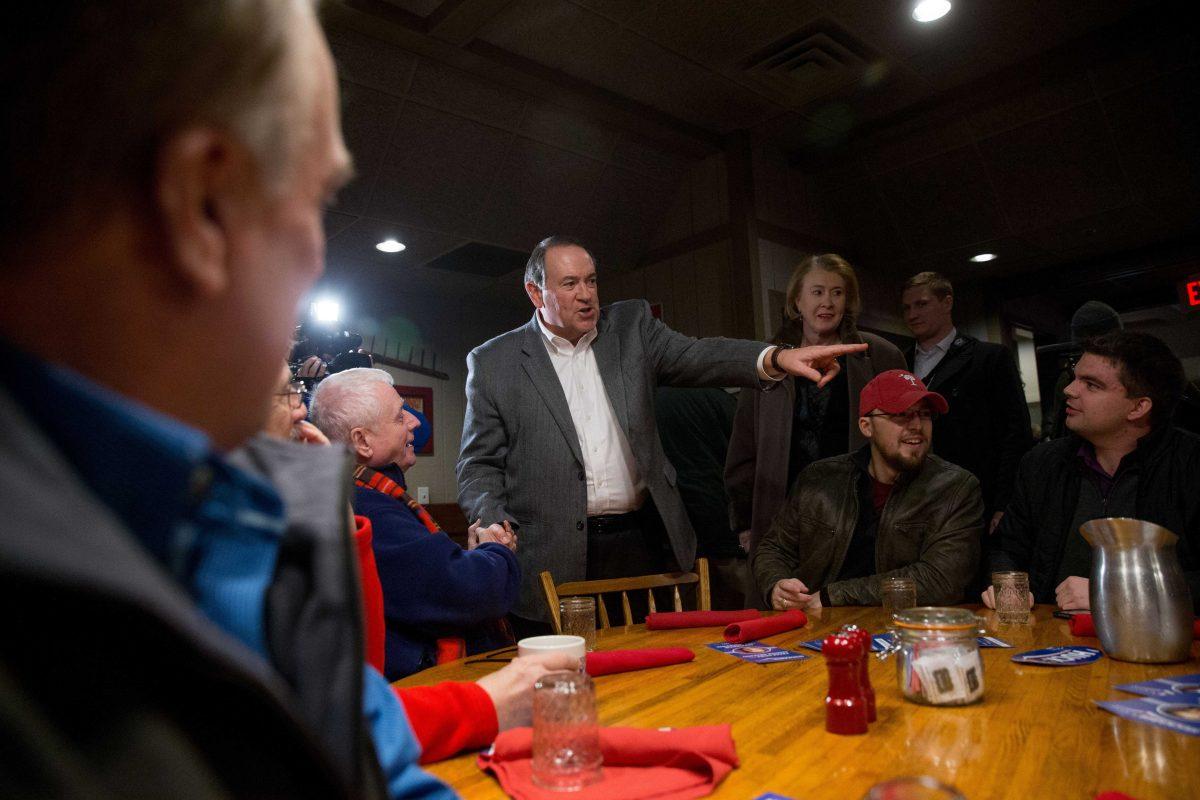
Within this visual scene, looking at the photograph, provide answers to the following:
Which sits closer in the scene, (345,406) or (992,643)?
(992,643)

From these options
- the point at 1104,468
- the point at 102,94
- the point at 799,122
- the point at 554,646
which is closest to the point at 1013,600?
the point at 1104,468

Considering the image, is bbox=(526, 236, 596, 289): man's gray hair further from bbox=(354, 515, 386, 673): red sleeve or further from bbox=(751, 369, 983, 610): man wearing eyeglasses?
bbox=(354, 515, 386, 673): red sleeve

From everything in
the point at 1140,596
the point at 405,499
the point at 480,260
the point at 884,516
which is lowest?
the point at 1140,596

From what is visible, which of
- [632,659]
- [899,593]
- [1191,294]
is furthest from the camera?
[1191,294]

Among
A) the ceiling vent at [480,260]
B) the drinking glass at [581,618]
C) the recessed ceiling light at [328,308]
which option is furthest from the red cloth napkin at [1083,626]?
the recessed ceiling light at [328,308]

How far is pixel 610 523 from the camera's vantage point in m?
2.54

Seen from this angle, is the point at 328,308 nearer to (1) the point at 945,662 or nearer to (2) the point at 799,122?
(2) the point at 799,122

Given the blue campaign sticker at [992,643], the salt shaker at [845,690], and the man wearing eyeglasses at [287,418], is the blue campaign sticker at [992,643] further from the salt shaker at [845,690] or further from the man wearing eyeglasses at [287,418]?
the man wearing eyeglasses at [287,418]

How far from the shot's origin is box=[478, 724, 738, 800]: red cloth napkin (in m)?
0.85

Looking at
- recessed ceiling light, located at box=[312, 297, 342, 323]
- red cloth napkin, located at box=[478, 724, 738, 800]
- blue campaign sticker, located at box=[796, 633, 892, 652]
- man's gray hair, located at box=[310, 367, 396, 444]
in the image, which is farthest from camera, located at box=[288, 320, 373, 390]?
red cloth napkin, located at box=[478, 724, 738, 800]

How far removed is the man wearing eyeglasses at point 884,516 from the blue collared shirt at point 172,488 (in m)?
1.81

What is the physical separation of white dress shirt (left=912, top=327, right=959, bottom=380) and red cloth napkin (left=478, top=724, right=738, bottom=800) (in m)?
2.95

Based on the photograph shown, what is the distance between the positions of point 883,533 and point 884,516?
5cm

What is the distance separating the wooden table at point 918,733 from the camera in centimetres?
83
